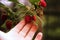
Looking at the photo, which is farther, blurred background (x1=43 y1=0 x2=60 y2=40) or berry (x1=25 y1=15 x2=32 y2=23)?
blurred background (x1=43 y1=0 x2=60 y2=40)

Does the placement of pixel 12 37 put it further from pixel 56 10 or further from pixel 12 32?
pixel 56 10

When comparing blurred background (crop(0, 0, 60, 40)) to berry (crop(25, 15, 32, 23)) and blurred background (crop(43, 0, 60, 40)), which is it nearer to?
blurred background (crop(43, 0, 60, 40))

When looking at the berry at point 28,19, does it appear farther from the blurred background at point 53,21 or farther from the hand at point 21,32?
the blurred background at point 53,21

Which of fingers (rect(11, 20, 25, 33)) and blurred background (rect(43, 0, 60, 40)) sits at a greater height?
fingers (rect(11, 20, 25, 33))

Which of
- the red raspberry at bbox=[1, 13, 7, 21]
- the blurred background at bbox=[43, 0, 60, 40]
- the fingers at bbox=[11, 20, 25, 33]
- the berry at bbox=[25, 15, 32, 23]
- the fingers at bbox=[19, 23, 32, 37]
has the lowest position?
the blurred background at bbox=[43, 0, 60, 40]

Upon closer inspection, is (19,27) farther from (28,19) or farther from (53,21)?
(53,21)

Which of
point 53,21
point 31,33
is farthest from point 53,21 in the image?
point 31,33

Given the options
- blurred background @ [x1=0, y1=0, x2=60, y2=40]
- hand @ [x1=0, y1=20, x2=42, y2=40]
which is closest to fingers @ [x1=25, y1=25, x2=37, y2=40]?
hand @ [x1=0, y1=20, x2=42, y2=40]

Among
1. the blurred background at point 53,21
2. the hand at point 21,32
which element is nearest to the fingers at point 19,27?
the hand at point 21,32
